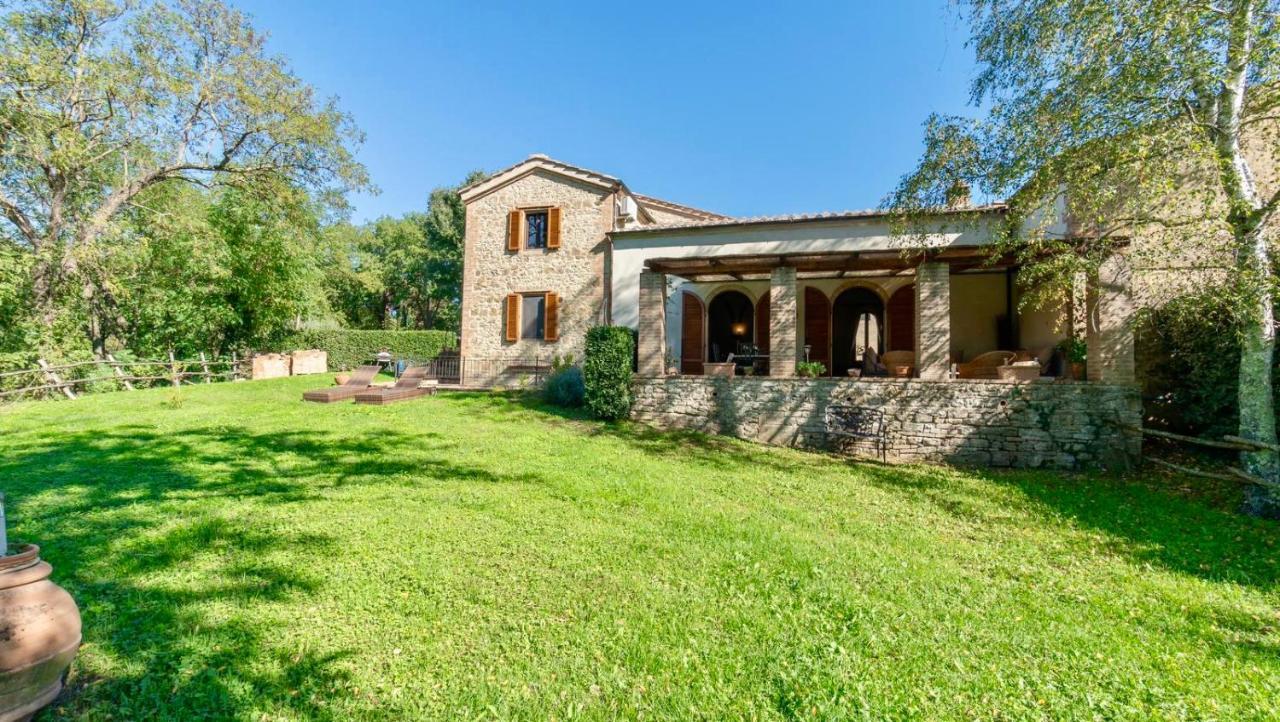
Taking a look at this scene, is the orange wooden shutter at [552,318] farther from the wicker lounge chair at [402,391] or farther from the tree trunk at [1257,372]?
the tree trunk at [1257,372]

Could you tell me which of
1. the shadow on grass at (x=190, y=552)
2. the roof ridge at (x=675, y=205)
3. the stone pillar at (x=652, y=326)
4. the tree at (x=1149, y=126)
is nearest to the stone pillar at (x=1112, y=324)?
the tree at (x=1149, y=126)

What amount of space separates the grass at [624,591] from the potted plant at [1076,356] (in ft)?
6.57

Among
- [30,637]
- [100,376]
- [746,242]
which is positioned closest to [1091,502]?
[746,242]

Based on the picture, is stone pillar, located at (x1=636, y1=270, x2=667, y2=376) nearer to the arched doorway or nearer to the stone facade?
the stone facade

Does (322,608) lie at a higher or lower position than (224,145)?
lower

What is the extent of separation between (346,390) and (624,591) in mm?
11007

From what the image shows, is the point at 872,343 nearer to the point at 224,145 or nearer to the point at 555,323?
the point at 555,323

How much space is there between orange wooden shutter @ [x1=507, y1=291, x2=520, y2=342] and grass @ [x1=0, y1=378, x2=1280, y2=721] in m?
8.71

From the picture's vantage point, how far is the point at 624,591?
341cm

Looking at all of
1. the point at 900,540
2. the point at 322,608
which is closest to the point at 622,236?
the point at 900,540

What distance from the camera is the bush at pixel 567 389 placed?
36.4 feet

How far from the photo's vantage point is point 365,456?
6.64 meters

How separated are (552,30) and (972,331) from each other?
1314 centimetres

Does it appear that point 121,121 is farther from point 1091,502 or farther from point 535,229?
point 1091,502
